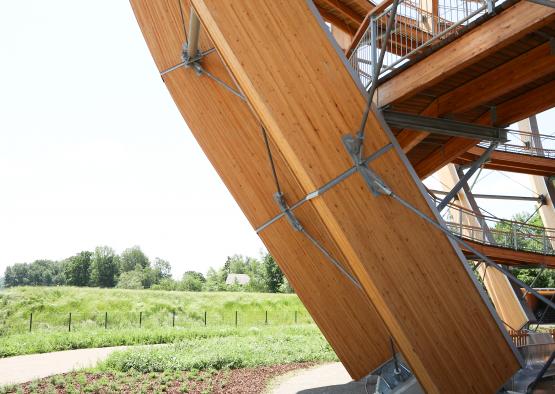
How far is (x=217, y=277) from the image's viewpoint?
70.6 m

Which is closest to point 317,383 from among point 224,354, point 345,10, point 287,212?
point 224,354

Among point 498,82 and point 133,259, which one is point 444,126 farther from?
point 133,259

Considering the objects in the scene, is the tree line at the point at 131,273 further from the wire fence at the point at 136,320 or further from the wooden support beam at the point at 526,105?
the wooden support beam at the point at 526,105

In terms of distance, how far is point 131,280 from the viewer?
60.8 meters

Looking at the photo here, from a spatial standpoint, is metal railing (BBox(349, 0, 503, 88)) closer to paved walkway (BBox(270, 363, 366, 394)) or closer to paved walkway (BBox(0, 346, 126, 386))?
paved walkway (BBox(270, 363, 366, 394))

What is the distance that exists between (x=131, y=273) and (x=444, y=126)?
59.8m

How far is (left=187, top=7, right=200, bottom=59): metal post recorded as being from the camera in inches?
283

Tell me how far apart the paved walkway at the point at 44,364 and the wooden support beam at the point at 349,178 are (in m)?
10.0

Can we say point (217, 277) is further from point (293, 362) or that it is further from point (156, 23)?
point (156, 23)

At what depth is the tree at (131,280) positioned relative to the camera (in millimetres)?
59219

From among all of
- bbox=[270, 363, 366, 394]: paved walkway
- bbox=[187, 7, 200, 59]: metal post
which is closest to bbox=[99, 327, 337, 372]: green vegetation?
bbox=[270, 363, 366, 394]: paved walkway

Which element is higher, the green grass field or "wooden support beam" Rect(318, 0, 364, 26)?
"wooden support beam" Rect(318, 0, 364, 26)

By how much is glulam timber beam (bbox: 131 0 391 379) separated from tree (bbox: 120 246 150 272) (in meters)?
62.1

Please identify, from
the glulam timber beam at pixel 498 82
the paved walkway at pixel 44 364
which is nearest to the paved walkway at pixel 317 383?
the paved walkway at pixel 44 364
